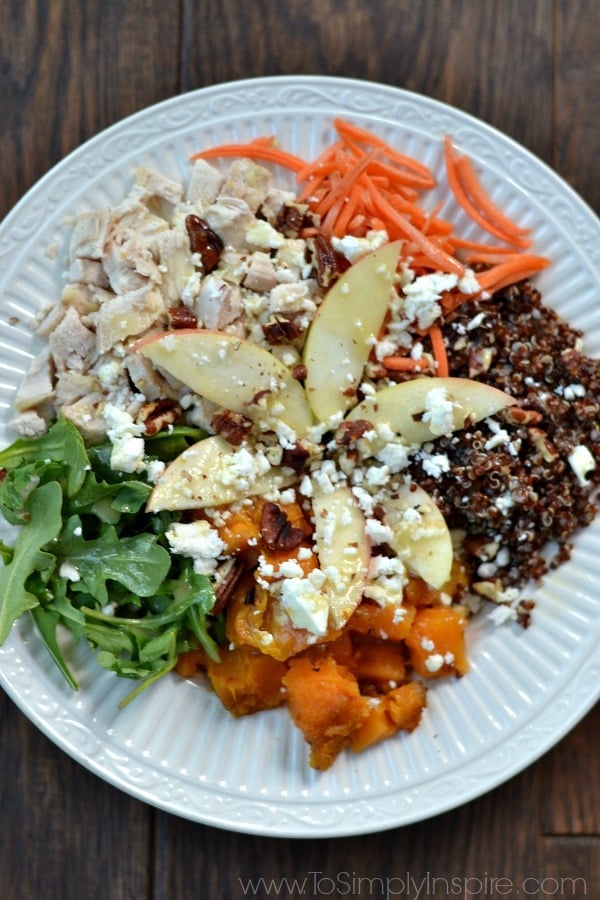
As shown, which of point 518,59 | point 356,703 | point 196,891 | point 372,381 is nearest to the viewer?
point 356,703

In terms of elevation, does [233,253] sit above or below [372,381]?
above

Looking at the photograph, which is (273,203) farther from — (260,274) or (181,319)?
(181,319)

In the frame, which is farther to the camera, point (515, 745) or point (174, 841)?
point (174, 841)

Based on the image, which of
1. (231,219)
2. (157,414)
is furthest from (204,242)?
(157,414)

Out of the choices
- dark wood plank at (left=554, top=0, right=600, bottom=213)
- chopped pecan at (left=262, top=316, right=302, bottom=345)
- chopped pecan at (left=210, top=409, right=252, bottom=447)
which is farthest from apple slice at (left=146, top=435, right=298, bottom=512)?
dark wood plank at (left=554, top=0, right=600, bottom=213)

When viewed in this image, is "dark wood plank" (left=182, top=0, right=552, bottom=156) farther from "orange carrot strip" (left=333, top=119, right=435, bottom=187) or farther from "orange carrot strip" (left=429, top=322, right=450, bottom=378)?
"orange carrot strip" (left=429, top=322, right=450, bottom=378)

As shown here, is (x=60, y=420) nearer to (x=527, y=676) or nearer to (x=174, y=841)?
(x=174, y=841)

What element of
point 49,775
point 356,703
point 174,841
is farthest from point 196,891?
point 356,703
